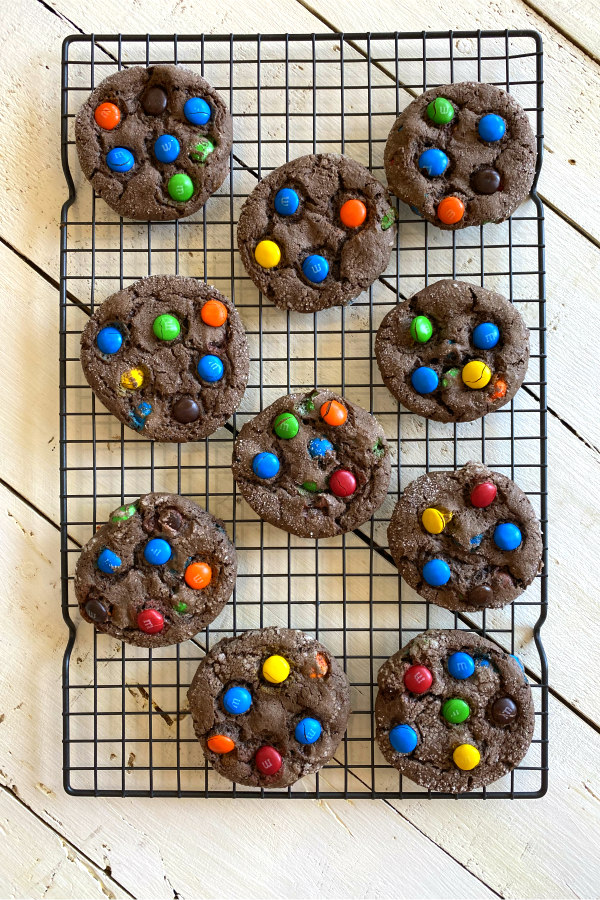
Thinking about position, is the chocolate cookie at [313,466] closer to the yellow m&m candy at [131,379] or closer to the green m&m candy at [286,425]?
the green m&m candy at [286,425]

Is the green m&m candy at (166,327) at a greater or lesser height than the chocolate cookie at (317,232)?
lesser

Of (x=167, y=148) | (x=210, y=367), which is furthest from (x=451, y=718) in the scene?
(x=167, y=148)

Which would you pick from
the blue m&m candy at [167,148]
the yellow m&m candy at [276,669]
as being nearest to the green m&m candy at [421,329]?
the blue m&m candy at [167,148]

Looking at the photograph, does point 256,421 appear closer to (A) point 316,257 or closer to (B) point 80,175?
(A) point 316,257

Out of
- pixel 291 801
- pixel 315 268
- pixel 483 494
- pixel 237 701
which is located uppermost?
pixel 315 268

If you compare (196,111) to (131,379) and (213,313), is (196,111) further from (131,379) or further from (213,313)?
(131,379)

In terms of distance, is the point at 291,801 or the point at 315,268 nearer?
the point at 315,268
